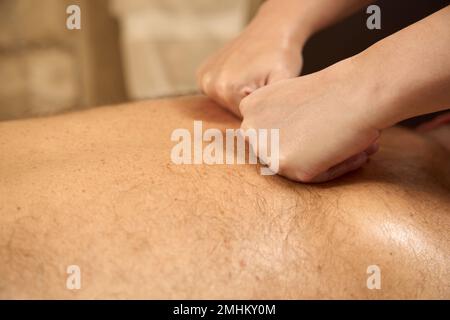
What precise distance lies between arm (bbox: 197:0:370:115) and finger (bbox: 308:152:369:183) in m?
0.18

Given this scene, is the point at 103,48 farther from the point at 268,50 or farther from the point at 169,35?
the point at 268,50

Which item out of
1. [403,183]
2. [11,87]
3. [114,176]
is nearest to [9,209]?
[114,176]

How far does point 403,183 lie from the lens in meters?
0.78

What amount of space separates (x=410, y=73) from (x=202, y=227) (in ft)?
1.06

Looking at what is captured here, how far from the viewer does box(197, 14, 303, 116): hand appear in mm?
868

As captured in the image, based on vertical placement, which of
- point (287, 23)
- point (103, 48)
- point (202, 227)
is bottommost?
point (202, 227)

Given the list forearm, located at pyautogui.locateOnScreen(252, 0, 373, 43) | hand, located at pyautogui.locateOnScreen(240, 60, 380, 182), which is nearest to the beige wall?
forearm, located at pyautogui.locateOnScreen(252, 0, 373, 43)

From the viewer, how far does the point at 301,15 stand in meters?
0.94

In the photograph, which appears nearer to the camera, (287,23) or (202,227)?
(202,227)

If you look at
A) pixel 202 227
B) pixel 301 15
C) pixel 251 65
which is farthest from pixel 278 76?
pixel 202 227

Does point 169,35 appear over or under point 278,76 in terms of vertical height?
over

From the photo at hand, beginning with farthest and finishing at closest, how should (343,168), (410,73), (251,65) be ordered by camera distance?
(251,65), (343,168), (410,73)

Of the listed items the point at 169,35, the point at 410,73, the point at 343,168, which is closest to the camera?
the point at 410,73

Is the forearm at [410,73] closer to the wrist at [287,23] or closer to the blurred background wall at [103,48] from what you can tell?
the wrist at [287,23]
